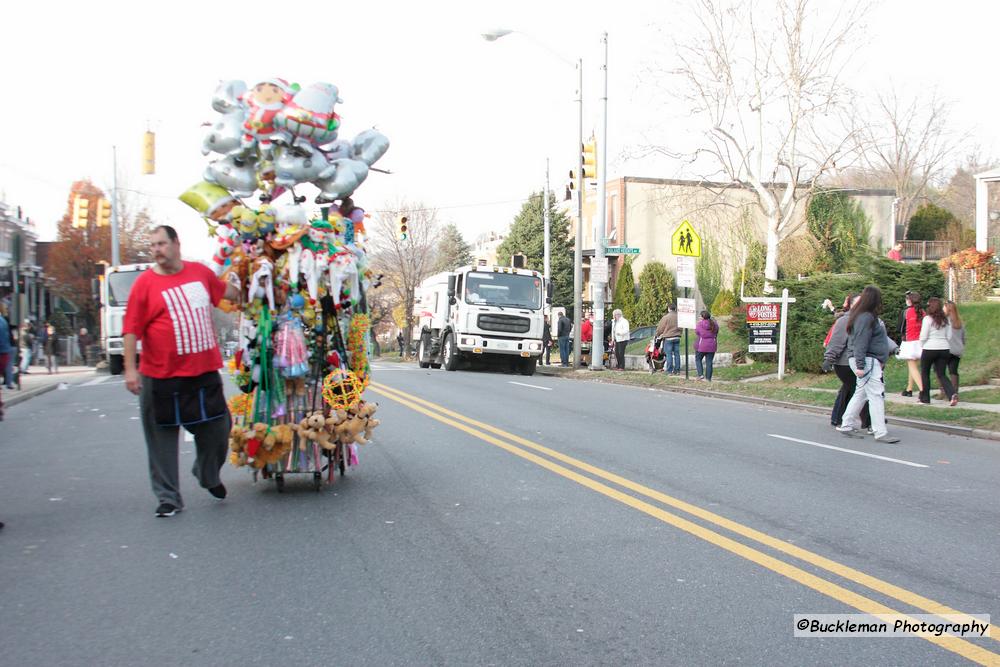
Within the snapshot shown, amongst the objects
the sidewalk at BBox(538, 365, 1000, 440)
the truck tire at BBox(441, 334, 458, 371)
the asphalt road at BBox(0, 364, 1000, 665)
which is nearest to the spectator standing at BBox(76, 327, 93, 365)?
the truck tire at BBox(441, 334, 458, 371)

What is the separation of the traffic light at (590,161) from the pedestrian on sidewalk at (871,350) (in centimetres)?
1478

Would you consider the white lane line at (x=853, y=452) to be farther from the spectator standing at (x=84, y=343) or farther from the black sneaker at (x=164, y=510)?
the spectator standing at (x=84, y=343)

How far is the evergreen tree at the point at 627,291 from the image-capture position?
1812 inches

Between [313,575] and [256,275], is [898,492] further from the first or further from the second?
[256,275]

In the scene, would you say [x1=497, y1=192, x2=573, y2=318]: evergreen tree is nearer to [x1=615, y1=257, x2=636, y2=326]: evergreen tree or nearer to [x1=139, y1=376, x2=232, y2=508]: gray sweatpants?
[x1=615, y1=257, x2=636, y2=326]: evergreen tree

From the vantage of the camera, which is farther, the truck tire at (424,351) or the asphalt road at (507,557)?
the truck tire at (424,351)

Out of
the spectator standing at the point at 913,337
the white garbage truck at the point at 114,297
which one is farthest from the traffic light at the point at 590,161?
the white garbage truck at the point at 114,297

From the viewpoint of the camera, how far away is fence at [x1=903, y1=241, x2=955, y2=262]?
4475cm

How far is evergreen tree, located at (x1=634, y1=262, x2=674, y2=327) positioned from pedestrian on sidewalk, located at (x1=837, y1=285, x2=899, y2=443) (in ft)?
114

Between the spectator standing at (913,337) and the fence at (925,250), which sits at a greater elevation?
the fence at (925,250)

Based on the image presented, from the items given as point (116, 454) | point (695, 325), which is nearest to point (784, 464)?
point (116, 454)

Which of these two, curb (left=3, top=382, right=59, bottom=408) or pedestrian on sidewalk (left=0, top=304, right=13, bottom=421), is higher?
pedestrian on sidewalk (left=0, top=304, right=13, bottom=421)

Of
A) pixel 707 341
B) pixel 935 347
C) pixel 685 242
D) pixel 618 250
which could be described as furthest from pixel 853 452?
pixel 618 250

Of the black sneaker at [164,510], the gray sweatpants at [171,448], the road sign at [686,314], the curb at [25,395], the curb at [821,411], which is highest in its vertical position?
the road sign at [686,314]
